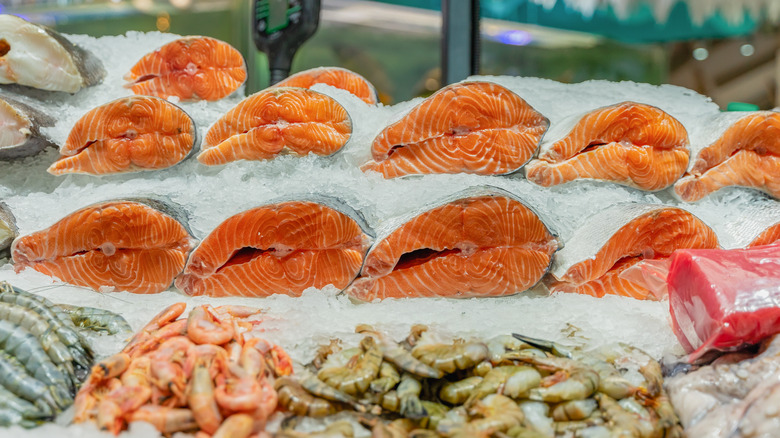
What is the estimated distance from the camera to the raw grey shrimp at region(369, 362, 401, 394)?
1.29 meters

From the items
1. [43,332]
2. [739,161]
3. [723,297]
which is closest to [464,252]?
[723,297]

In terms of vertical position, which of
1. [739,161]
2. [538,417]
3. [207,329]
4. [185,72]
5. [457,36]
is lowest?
[538,417]

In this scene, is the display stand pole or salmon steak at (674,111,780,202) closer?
A: salmon steak at (674,111,780,202)

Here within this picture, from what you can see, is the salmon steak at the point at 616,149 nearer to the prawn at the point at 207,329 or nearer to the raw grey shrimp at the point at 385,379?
the raw grey shrimp at the point at 385,379

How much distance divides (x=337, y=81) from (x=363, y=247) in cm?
85

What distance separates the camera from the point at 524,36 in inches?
254

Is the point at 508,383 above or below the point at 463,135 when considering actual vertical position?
below

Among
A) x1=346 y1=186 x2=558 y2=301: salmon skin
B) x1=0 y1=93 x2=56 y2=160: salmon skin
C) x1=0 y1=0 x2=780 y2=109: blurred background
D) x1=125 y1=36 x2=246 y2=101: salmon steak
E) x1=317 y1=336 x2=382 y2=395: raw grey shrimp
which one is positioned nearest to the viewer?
x1=317 y1=336 x2=382 y2=395: raw grey shrimp

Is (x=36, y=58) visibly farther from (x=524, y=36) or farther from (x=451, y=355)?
(x=524, y=36)

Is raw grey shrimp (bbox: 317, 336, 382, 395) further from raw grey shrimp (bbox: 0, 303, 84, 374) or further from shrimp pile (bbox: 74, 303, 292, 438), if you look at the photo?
raw grey shrimp (bbox: 0, 303, 84, 374)

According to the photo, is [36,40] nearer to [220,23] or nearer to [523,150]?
[523,150]

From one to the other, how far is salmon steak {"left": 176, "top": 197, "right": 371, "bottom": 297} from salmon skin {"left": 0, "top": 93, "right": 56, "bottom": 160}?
771 millimetres

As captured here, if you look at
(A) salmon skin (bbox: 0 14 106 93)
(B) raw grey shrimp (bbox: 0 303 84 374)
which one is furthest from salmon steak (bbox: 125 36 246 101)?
(B) raw grey shrimp (bbox: 0 303 84 374)

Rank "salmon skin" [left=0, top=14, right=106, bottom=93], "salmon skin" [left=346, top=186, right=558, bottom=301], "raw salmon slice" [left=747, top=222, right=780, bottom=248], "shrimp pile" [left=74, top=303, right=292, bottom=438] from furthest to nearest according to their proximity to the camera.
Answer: "salmon skin" [left=0, top=14, right=106, bottom=93], "raw salmon slice" [left=747, top=222, right=780, bottom=248], "salmon skin" [left=346, top=186, right=558, bottom=301], "shrimp pile" [left=74, top=303, right=292, bottom=438]
